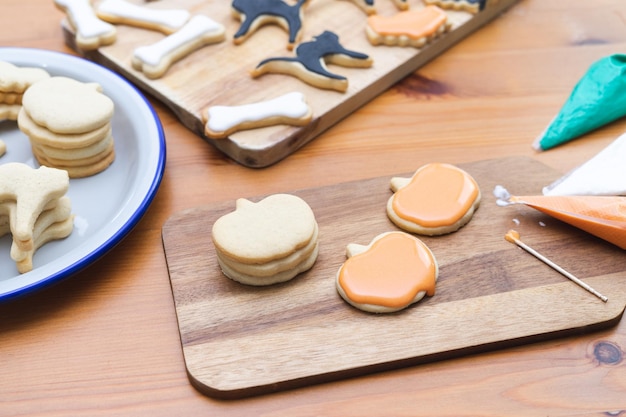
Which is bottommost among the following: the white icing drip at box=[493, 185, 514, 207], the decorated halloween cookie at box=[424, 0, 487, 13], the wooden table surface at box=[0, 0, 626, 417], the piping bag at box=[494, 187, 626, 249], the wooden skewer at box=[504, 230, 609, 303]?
the wooden table surface at box=[0, 0, 626, 417]

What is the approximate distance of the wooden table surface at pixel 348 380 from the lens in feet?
2.82

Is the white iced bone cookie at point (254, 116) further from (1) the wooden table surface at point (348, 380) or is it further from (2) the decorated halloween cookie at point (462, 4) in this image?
(2) the decorated halloween cookie at point (462, 4)

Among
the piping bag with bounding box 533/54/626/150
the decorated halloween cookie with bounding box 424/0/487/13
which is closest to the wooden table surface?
the piping bag with bounding box 533/54/626/150

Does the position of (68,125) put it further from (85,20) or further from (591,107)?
(591,107)

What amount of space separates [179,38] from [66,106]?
36 centimetres

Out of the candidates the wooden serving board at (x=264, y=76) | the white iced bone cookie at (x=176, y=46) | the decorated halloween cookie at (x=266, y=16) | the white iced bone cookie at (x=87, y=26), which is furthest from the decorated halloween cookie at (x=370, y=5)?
the white iced bone cookie at (x=87, y=26)

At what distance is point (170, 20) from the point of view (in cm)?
140

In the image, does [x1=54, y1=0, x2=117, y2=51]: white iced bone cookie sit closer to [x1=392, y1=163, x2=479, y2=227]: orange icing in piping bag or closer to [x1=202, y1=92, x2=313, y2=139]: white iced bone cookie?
[x1=202, y1=92, x2=313, y2=139]: white iced bone cookie

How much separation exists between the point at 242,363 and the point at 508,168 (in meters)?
0.61

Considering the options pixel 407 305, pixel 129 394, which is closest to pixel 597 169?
pixel 407 305

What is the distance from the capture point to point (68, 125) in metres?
1.04

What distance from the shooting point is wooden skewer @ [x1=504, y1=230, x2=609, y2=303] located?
0.97m

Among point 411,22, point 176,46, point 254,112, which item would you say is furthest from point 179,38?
point 411,22

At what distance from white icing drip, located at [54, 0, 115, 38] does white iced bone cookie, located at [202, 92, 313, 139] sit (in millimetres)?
341
